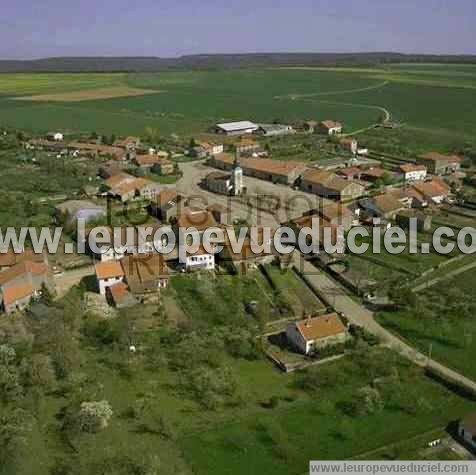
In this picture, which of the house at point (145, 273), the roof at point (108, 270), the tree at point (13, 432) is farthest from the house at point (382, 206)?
the tree at point (13, 432)

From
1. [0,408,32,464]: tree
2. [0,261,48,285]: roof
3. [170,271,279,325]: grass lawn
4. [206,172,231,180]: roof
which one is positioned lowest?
[0,408,32,464]: tree

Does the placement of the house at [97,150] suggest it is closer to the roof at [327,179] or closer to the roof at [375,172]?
the roof at [327,179]

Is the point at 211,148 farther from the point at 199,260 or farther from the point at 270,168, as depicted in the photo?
the point at 199,260

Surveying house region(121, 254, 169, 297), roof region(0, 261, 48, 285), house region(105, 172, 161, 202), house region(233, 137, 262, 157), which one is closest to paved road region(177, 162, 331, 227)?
house region(105, 172, 161, 202)

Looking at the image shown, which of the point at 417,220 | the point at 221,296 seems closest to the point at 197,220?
the point at 221,296

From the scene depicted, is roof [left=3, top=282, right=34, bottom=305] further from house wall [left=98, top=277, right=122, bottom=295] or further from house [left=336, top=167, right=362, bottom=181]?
house [left=336, top=167, right=362, bottom=181]

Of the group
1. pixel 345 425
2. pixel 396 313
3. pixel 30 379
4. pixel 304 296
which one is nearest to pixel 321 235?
pixel 304 296
